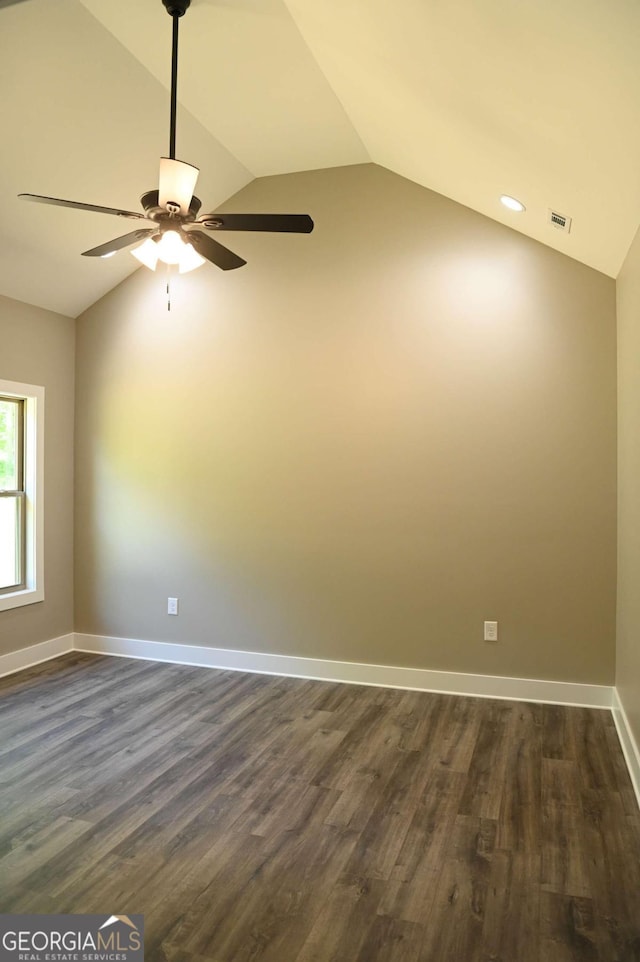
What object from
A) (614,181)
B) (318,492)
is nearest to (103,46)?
(614,181)

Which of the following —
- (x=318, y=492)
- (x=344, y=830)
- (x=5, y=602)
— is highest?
(x=318, y=492)

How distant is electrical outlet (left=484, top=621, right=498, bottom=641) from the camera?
384cm

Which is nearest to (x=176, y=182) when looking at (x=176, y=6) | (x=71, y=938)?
(x=176, y=6)

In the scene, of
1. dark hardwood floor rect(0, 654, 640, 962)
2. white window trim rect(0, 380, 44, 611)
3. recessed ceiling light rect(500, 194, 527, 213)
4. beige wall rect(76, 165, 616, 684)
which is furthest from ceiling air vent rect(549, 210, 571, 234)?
white window trim rect(0, 380, 44, 611)

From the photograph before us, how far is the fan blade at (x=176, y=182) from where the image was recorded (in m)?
2.17

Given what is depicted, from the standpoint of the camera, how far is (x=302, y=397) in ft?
13.9

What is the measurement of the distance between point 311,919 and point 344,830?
51 cm

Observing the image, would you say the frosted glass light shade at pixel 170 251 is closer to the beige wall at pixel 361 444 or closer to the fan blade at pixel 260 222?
the fan blade at pixel 260 222

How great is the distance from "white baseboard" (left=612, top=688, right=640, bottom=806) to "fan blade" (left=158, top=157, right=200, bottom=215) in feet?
9.69

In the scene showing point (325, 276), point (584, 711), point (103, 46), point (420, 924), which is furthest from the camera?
point (325, 276)

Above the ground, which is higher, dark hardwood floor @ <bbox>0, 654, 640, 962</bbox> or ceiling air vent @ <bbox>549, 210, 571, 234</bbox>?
ceiling air vent @ <bbox>549, 210, 571, 234</bbox>

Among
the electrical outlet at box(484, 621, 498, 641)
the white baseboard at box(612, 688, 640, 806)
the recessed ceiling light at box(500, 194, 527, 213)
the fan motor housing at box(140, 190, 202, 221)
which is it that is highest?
the recessed ceiling light at box(500, 194, 527, 213)

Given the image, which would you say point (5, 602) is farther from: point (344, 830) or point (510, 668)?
point (510, 668)

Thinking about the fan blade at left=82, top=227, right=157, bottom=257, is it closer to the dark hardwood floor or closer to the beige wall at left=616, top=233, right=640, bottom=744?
the beige wall at left=616, top=233, right=640, bottom=744
